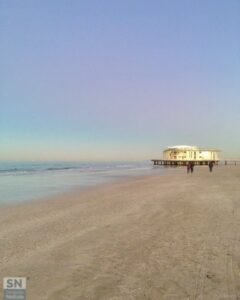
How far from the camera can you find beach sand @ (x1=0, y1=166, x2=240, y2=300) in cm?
482

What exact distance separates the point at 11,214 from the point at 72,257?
20.4 feet

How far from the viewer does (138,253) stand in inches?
257

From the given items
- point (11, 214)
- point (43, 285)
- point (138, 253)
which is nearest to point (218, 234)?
point (138, 253)

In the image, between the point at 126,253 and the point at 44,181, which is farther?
the point at 44,181

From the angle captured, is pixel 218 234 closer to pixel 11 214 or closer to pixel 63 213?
pixel 63 213

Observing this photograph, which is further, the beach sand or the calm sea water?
the calm sea water

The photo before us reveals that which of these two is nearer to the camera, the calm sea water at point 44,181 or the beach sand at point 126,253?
the beach sand at point 126,253

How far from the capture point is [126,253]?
257 inches

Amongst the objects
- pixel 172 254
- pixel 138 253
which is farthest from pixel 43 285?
pixel 172 254

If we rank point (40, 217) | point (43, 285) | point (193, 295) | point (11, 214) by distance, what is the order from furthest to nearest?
point (11, 214) → point (40, 217) → point (43, 285) → point (193, 295)

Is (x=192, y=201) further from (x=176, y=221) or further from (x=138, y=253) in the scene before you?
(x=138, y=253)

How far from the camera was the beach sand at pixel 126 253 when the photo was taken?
4824 millimetres

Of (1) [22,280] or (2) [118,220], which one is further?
(2) [118,220]

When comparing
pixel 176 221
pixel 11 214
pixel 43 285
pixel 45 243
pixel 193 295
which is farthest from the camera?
pixel 11 214
